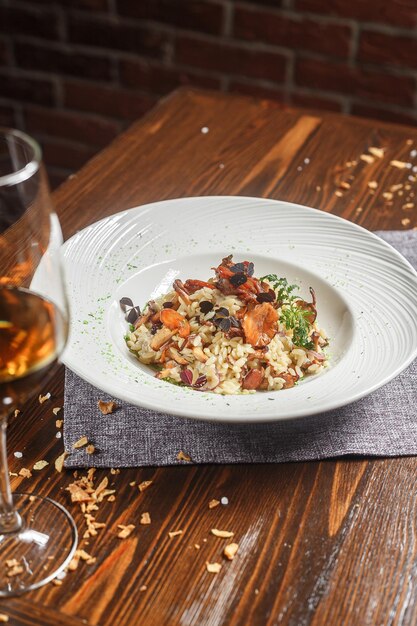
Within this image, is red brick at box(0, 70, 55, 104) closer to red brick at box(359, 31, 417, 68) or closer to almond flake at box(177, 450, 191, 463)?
red brick at box(359, 31, 417, 68)

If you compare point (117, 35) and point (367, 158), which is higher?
point (367, 158)

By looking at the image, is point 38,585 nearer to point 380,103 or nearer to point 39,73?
point 380,103

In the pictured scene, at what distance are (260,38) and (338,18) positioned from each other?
0.27 m

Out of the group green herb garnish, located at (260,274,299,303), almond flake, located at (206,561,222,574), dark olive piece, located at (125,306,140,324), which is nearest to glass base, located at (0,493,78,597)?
almond flake, located at (206,561,222,574)

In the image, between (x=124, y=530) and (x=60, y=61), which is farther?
(x=60, y=61)

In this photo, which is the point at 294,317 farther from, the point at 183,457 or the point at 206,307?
the point at 183,457

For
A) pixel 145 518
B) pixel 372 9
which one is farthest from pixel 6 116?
pixel 145 518

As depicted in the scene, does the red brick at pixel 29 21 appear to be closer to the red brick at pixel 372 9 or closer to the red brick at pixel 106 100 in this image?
the red brick at pixel 106 100

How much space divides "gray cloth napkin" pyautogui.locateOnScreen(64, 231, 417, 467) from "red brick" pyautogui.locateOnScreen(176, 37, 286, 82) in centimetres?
189

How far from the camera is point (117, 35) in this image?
2.88 meters

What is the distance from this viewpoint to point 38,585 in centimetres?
85

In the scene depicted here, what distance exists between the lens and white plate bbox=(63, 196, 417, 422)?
3.22 ft

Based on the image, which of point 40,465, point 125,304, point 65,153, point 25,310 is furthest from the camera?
point 65,153

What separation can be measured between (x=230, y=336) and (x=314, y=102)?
73.8 inches
